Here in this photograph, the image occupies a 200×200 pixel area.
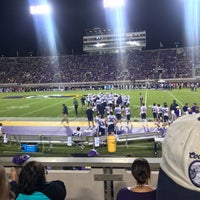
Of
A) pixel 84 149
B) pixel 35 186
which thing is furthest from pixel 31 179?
pixel 84 149

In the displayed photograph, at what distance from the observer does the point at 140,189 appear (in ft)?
6.80

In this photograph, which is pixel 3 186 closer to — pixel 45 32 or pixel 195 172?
pixel 195 172

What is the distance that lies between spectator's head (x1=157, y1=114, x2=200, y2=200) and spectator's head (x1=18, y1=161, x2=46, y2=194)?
3.86ft

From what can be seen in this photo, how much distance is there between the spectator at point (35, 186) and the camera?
2.12m

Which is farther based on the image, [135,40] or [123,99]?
[135,40]

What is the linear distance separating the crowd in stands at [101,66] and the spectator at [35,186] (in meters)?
51.1

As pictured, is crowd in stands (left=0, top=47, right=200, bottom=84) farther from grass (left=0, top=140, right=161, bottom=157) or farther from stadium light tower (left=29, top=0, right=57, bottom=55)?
grass (left=0, top=140, right=161, bottom=157)

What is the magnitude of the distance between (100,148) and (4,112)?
563 inches

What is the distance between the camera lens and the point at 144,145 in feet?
37.6

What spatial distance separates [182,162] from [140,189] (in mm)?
1063

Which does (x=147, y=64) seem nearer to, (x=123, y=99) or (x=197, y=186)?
(x=123, y=99)

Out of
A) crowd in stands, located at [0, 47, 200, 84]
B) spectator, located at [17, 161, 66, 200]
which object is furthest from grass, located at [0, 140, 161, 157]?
crowd in stands, located at [0, 47, 200, 84]

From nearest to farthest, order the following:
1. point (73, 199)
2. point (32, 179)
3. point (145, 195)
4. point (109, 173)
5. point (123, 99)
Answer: point (145, 195), point (32, 179), point (109, 173), point (73, 199), point (123, 99)

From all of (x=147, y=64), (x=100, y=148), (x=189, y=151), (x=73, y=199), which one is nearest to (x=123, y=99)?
(x=100, y=148)
